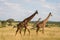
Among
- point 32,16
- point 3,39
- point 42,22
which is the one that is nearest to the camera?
point 3,39

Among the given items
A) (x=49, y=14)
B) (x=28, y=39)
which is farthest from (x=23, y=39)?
(x=49, y=14)

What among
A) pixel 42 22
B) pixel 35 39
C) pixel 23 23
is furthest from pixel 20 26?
pixel 42 22

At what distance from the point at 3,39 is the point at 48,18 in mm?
4435

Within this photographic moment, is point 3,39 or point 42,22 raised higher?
point 42,22

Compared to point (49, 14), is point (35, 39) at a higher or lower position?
lower

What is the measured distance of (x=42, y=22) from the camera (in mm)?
16094

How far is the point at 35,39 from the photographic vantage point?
46.1ft

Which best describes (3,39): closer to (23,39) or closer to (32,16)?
(23,39)

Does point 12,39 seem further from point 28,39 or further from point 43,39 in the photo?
point 43,39

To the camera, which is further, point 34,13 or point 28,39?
point 34,13

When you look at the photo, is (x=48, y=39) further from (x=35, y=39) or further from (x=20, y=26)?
(x=20, y=26)

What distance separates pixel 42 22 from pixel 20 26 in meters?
2.38

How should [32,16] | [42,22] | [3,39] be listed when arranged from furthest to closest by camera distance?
[42,22] → [32,16] → [3,39]

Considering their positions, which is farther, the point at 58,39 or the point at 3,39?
the point at 58,39
